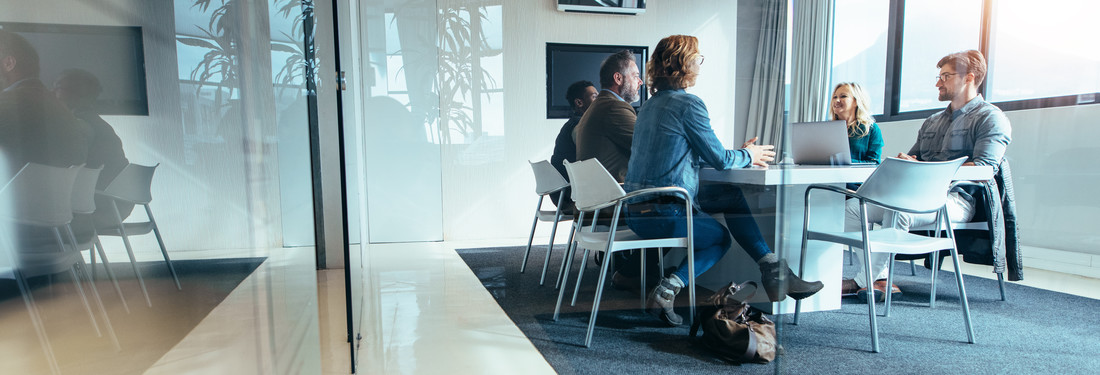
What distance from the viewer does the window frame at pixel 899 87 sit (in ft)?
6.31

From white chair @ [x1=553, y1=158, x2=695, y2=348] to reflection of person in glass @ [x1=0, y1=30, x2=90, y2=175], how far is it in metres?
1.73

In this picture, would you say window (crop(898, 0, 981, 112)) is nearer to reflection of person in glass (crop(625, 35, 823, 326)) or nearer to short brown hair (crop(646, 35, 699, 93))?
reflection of person in glass (crop(625, 35, 823, 326))

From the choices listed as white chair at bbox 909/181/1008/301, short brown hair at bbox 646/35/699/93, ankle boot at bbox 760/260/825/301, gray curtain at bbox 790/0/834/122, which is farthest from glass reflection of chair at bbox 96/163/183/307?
white chair at bbox 909/181/1008/301

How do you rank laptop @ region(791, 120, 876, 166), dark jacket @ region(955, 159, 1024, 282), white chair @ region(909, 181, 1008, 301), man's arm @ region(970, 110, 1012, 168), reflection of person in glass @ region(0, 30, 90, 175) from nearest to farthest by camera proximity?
reflection of person in glass @ region(0, 30, 90, 175) → man's arm @ region(970, 110, 1012, 168) → dark jacket @ region(955, 159, 1024, 282) → white chair @ region(909, 181, 1008, 301) → laptop @ region(791, 120, 876, 166)

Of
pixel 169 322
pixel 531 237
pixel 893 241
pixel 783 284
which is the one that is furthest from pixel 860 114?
pixel 169 322

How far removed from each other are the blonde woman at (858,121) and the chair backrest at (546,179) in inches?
47.6

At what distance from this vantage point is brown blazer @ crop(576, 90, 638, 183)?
186cm

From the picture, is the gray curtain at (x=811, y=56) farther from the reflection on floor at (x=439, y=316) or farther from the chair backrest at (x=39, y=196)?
the chair backrest at (x=39, y=196)

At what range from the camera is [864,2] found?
213cm

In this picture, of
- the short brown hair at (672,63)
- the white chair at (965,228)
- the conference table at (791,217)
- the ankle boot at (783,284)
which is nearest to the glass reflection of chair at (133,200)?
the short brown hair at (672,63)

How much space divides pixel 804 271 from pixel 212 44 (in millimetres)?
2590

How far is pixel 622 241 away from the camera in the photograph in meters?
1.96

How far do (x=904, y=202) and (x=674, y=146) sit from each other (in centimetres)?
96

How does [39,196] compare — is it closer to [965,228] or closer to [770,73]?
[770,73]
